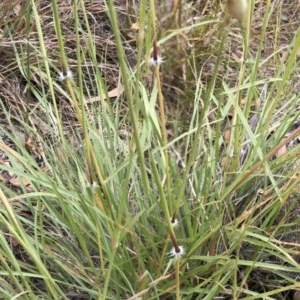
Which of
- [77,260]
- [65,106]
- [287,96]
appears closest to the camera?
[77,260]

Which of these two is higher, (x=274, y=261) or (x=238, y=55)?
(x=238, y=55)

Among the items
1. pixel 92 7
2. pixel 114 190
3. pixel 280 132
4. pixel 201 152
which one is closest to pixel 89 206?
pixel 114 190

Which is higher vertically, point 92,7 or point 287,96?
point 92,7

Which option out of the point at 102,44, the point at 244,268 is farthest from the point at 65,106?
the point at 244,268

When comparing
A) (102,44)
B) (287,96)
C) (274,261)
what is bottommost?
(274,261)

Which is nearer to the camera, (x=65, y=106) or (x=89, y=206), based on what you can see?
(x=89, y=206)

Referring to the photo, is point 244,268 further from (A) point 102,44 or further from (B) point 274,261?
(A) point 102,44

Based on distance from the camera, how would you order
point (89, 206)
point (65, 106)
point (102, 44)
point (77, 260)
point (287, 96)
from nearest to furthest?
point (89, 206)
point (77, 260)
point (287, 96)
point (65, 106)
point (102, 44)

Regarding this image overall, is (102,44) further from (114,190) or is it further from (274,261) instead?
(274,261)

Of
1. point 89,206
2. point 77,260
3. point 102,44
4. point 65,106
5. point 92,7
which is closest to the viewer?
point 89,206
